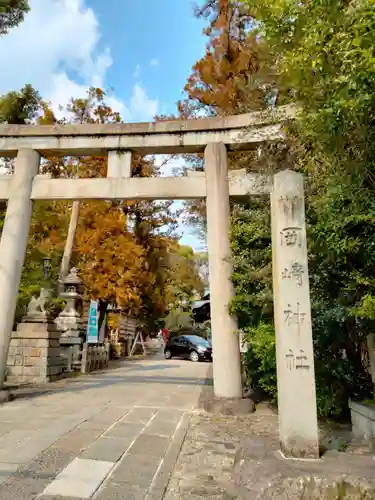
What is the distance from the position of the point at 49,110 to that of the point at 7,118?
22.8 ft

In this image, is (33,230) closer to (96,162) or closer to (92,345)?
(96,162)

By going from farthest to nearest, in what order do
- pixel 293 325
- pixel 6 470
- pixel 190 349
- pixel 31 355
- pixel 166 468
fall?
1. pixel 190 349
2. pixel 31 355
3. pixel 166 468
4. pixel 293 325
5. pixel 6 470

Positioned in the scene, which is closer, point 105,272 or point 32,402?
point 32,402

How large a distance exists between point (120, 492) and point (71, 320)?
1263 centimetres

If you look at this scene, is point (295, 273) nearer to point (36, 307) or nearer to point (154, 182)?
point (154, 182)

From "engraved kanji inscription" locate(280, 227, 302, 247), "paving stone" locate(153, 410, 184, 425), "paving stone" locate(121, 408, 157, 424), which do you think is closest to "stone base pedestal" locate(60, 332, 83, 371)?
"paving stone" locate(121, 408, 157, 424)

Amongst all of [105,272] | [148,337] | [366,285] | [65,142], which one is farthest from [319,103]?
[148,337]

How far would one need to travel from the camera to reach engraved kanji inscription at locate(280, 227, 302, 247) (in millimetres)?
3799

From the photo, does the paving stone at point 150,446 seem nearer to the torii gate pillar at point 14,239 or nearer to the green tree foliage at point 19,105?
the torii gate pillar at point 14,239

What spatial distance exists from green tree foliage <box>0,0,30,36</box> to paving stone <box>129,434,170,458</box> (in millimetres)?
12626

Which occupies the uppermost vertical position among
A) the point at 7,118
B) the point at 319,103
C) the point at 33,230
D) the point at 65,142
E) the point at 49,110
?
the point at 49,110

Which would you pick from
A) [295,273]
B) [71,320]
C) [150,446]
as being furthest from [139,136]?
[71,320]

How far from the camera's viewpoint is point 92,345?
15.0 meters

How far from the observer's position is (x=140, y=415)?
20.2 ft
